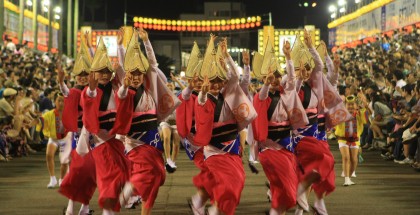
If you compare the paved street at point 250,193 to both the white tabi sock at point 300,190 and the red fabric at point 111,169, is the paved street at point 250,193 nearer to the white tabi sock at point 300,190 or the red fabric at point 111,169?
the white tabi sock at point 300,190

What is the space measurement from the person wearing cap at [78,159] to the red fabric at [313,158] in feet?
9.07

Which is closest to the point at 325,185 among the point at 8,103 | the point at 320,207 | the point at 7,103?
the point at 320,207

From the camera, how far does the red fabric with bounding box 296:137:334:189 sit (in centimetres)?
1233

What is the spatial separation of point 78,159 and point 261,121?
2.36m

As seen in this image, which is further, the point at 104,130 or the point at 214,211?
the point at 104,130

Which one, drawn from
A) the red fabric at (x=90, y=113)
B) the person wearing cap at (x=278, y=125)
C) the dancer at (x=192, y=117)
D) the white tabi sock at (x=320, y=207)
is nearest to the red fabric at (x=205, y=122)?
the dancer at (x=192, y=117)

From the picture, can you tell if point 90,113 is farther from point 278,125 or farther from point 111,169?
point 278,125

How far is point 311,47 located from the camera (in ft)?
42.0

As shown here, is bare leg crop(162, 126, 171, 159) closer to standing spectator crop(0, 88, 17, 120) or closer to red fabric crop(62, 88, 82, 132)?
standing spectator crop(0, 88, 17, 120)

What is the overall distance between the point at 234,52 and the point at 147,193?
6740 centimetres

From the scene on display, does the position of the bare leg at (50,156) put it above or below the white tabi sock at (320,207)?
above

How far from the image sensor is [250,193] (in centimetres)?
1608

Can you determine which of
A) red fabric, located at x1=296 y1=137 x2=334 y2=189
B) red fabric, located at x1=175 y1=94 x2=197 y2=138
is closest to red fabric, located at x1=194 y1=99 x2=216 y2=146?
red fabric, located at x1=175 y1=94 x2=197 y2=138

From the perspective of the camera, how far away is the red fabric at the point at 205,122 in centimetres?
1080
